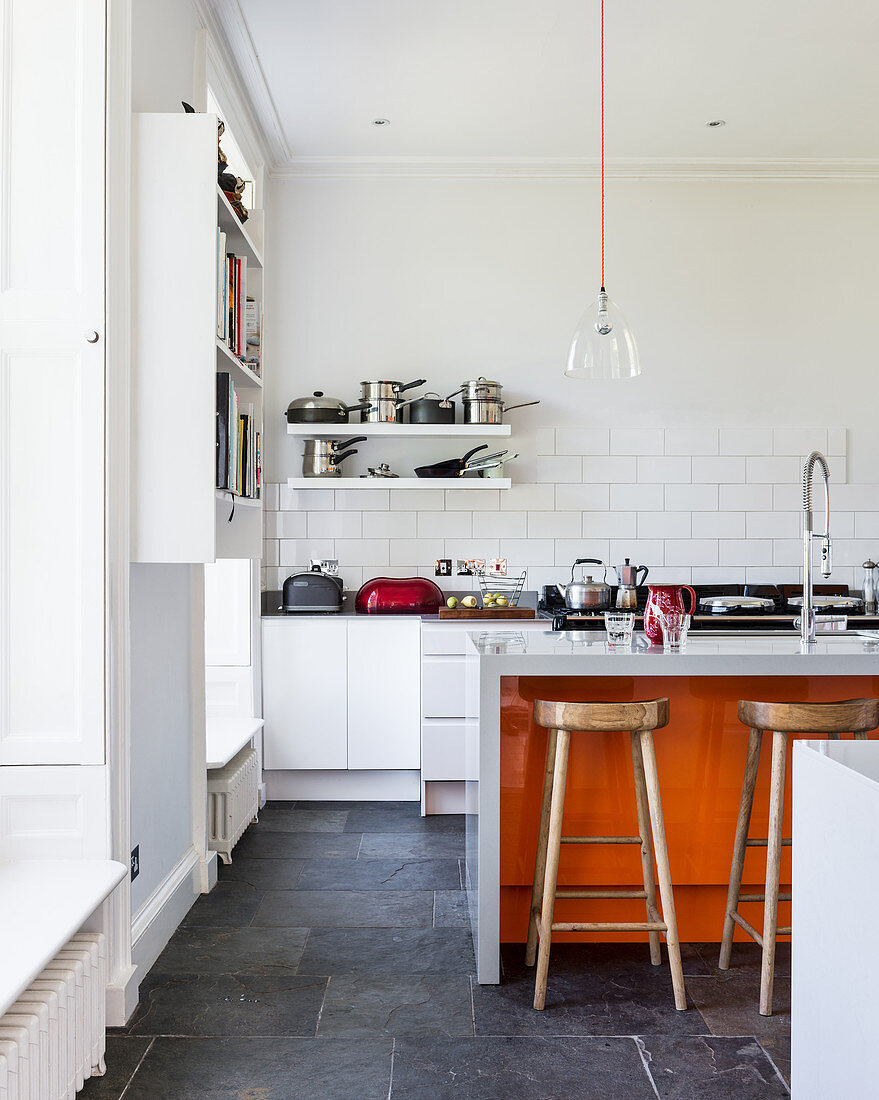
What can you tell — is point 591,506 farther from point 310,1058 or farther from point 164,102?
point 310,1058

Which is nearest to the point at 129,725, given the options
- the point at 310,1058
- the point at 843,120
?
the point at 310,1058

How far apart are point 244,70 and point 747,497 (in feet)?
10.8

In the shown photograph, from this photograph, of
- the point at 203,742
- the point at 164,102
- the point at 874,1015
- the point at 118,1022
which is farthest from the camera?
the point at 203,742

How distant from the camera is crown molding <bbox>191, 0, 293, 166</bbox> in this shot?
3.53 metres

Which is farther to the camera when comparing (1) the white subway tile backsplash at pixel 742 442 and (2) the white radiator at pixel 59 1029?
(1) the white subway tile backsplash at pixel 742 442

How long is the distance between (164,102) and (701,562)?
349 cm

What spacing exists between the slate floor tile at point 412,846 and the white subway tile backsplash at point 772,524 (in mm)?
2345

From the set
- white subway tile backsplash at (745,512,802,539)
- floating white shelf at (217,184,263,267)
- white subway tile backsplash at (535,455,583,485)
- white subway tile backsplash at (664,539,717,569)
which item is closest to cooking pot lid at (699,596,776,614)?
white subway tile backsplash at (664,539,717,569)

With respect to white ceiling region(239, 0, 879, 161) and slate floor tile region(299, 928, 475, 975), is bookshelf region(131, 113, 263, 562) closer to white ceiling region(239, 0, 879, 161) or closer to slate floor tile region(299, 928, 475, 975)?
slate floor tile region(299, 928, 475, 975)

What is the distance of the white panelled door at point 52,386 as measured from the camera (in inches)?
90.1

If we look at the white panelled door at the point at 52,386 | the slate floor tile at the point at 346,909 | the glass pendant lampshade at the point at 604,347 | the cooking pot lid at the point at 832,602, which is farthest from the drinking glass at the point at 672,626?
the cooking pot lid at the point at 832,602

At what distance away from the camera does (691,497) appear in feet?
16.6

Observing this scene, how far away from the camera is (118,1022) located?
2381mm

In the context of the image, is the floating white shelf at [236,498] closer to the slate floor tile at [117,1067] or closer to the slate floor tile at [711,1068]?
the slate floor tile at [117,1067]
